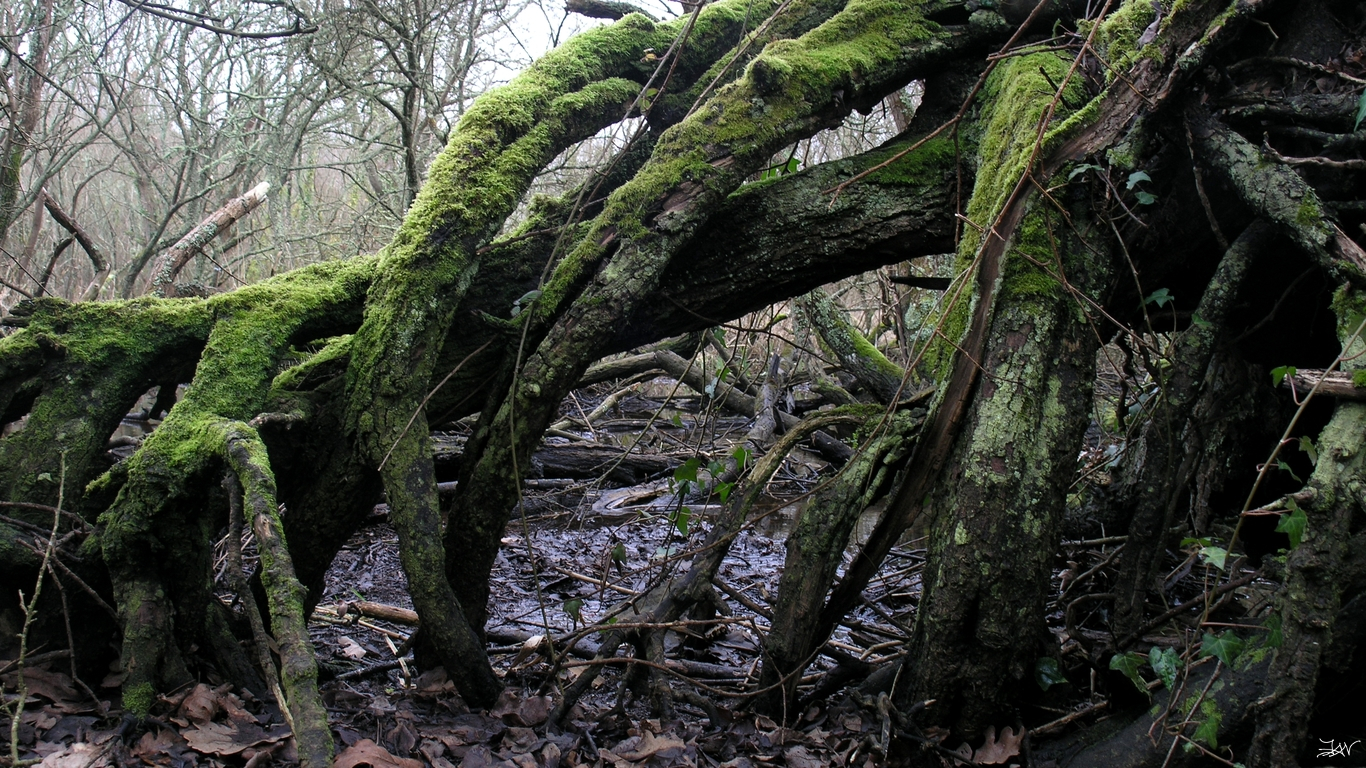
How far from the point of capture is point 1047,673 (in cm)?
258

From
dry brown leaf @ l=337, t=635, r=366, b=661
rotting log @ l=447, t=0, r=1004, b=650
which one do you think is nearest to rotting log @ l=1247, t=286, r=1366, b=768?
rotting log @ l=447, t=0, r=1004, b=650

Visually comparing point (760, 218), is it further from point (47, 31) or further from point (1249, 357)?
point (47, 31)

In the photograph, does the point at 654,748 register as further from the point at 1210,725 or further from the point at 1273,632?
the point at 1273,632

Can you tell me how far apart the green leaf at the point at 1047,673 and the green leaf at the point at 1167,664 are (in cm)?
34

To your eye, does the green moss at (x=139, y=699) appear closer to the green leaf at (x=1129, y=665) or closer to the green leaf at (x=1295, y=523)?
the green leaf at (x=1129, y=665)

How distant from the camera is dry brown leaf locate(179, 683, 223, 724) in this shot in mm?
2428

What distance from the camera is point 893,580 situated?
13.9ft

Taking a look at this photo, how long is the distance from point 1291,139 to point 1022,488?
5.14 ft

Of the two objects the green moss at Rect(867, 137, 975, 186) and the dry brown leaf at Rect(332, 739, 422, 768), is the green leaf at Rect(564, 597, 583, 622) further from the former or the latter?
the green moss at Rect(867, 137, 975, 186)

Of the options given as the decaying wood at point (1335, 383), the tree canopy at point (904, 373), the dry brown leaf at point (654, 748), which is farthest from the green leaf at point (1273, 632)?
the dry brown leaf at point (654, 748)

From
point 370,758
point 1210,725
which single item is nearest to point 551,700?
point 370,758

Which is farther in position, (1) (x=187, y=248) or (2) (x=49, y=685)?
(1) (x=187, y=248)

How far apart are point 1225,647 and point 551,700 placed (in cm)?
216

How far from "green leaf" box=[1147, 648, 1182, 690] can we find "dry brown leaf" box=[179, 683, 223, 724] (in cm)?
280
